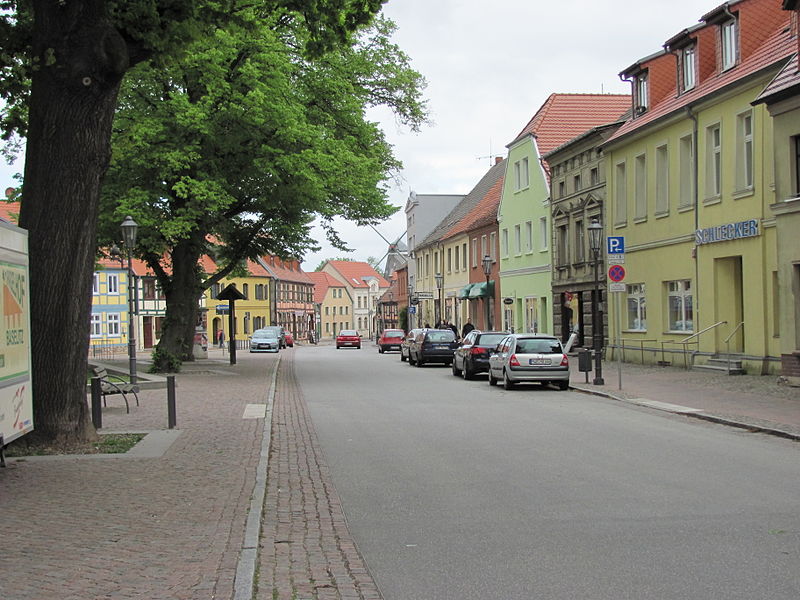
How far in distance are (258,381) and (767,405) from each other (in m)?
15.3

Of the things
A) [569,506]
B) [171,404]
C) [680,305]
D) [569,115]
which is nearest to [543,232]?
[569,115]

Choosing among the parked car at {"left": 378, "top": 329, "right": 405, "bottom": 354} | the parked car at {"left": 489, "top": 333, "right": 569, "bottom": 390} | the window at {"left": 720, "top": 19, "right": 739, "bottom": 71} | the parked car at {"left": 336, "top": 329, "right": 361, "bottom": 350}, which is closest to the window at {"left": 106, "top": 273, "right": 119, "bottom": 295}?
the parked car at {"left": 336, "top": 329, "right": 361, "bottom": 350}

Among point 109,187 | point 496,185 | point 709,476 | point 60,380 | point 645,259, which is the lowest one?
point 709,476

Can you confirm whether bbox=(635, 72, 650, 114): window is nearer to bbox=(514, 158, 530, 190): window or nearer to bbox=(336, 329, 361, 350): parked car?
bbox=(514, 158, 530, 190): window

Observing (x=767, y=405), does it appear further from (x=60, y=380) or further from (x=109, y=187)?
(x=109, y=187)

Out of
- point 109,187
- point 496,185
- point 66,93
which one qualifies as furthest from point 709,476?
point 496,185

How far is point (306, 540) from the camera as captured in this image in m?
7.31

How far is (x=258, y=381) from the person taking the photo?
28000mm

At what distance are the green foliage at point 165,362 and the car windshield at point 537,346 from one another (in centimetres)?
1292

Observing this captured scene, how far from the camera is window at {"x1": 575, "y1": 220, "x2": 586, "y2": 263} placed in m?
38.2

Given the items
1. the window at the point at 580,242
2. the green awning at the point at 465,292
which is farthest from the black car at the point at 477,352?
the green awning at the point at 465,292

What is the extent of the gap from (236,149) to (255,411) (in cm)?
1222

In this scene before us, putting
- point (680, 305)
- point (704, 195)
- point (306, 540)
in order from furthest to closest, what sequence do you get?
point (680, 305) → point (704, 195) → point (306, 540)

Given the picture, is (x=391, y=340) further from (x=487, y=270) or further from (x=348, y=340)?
(x=487, y=270)
